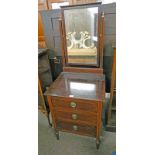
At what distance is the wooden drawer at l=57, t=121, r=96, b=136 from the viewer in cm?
129

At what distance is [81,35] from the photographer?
129cm

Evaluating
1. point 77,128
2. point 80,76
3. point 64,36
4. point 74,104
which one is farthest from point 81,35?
point 77,128

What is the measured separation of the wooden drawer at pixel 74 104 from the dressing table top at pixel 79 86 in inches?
1.6

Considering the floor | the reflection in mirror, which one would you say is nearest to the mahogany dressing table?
the reflection in mirror

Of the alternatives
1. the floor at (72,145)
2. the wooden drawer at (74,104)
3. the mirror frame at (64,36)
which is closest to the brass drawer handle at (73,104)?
the wooden drawer at (74,104)

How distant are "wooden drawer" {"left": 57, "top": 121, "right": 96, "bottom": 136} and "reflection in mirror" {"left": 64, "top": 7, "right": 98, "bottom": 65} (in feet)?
2.10

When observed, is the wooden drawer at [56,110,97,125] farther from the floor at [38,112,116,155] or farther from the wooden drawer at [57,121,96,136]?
the floor at [38,112,116,155]

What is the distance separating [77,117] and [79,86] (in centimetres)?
30

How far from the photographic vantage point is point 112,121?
5.13 ft
